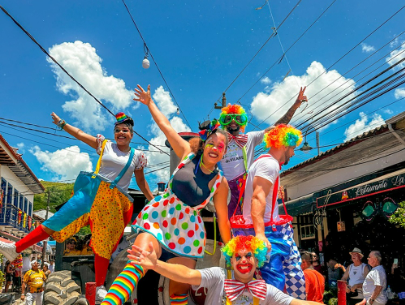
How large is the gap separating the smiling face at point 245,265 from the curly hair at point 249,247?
0.03m

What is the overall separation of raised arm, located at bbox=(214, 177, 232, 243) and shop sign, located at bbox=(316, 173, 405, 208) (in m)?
6.59

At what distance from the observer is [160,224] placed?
9.77 feet

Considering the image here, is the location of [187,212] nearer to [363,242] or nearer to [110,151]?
[110,151]

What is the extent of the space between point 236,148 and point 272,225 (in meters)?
1.24

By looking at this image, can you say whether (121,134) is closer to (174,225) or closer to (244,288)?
(174,225)

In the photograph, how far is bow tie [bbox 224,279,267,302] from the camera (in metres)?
2.74

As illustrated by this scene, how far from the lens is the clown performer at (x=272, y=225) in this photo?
9.68ft

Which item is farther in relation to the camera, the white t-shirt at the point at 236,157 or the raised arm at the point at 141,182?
the raised arm at the point at 141,182

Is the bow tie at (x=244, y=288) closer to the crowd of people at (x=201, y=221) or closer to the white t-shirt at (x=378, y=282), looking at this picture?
the crowd of people at (x=201, y=221)

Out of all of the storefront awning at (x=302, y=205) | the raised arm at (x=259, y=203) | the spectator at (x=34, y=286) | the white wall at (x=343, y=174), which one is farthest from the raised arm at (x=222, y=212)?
the white wall at (x=343, y=174)

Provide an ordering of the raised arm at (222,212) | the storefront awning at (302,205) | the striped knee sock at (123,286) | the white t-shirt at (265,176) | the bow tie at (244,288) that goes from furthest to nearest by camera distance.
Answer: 1. the storefront awning at (302,205)
2. the raised arm at (222,212)
3. the white t-shirt at (265,176)
4. the bow tie at (244,288)
5. the striped knee sock at (123,286)

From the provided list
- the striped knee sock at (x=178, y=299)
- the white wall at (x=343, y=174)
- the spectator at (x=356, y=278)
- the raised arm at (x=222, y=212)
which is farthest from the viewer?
the white wall at (x=343, y=174)

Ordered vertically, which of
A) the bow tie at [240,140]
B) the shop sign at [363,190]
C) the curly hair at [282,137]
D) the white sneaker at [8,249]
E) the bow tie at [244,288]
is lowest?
the bow tie at [244,288]

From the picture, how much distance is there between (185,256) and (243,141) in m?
1.59
